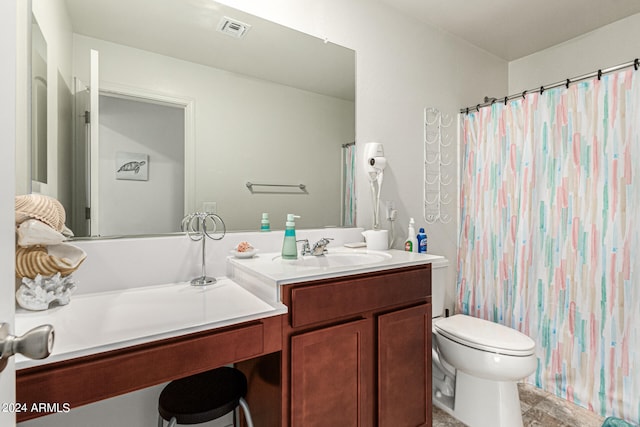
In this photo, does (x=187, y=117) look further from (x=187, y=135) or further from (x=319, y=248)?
(x=319, y=248)

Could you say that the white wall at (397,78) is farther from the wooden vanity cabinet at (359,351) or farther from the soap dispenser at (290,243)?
the wooden vanity cabinet at (359,351)

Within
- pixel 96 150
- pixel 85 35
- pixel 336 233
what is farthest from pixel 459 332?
pixel 85 35

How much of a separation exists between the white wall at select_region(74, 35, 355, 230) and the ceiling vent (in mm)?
192

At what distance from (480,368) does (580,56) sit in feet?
8.04

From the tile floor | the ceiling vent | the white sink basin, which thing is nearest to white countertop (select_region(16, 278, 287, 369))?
the white sink basin

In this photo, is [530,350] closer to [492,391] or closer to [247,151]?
[492,391]

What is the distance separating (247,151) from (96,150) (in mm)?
608

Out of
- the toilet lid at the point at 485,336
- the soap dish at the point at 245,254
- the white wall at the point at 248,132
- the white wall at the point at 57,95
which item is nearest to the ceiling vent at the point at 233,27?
the white wall at the point at 248,132

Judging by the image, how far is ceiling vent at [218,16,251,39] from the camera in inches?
58.1

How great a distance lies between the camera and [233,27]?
1506mm

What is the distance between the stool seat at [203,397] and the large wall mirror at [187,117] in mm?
614

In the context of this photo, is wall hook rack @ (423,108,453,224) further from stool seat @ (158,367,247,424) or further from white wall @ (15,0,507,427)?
stool seat @ (158,367,247,424)

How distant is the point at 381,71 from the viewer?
6.59 ft

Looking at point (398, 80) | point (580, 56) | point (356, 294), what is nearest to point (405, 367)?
point (356, 294)
